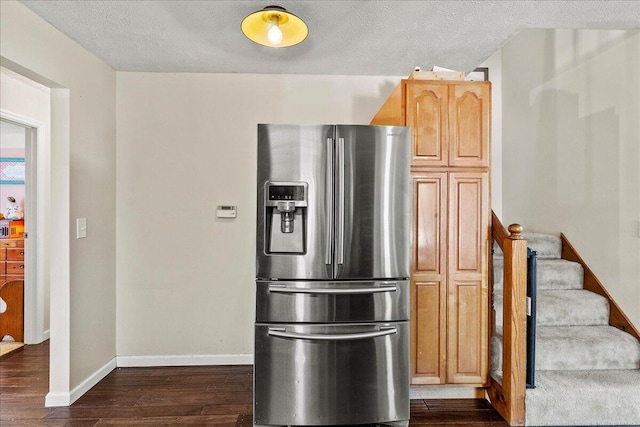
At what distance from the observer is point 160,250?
3182mm

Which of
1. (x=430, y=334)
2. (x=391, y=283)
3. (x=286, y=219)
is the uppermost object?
(x=286, y=219)

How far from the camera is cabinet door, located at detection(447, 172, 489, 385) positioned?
2.44m

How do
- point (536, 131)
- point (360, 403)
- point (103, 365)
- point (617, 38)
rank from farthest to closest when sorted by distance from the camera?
point (536, 131), point (103, 365), point (617, 38), point (360, 403)

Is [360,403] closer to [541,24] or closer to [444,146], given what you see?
[444,146]

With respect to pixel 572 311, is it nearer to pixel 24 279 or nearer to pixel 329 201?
pixel 329 201

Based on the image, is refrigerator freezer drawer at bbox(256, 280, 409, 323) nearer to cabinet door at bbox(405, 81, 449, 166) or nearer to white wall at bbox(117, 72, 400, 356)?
cabinet door at bbox(405, 81, 449, 166)

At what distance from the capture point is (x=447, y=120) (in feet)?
7.92

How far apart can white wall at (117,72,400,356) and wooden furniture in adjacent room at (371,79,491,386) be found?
51.8 inches

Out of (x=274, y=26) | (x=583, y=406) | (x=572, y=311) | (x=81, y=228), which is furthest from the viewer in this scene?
(x=572, y=311)

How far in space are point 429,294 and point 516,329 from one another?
0.53 m

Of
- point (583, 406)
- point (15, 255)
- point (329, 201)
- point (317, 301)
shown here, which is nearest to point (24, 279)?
point (15, 255)

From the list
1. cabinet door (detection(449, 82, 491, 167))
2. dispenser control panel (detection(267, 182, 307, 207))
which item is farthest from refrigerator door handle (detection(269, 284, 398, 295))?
cabinet door (detection(449, 82, 491, 167))

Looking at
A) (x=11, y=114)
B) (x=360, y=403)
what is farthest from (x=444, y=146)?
(x=11, y=114)

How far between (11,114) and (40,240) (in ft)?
4.04
